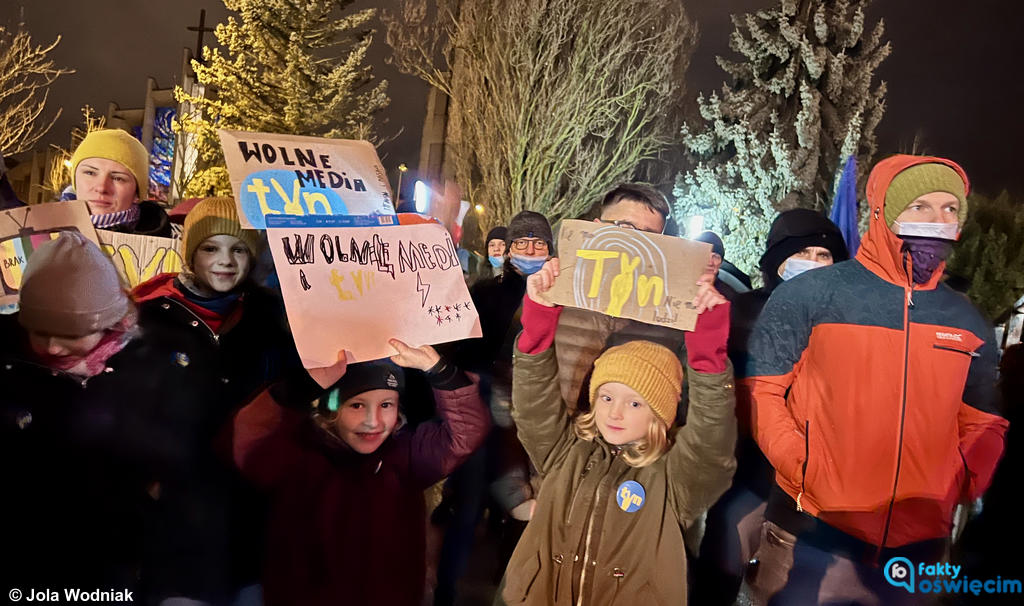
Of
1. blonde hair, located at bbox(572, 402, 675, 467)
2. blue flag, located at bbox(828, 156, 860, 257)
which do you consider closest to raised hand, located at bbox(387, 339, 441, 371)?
blonde hair, located at bbox(572, 402, 675, 467)

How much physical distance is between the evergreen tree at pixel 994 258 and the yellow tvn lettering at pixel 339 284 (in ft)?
54.2

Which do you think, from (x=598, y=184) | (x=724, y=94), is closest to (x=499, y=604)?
(x=598, y=184)

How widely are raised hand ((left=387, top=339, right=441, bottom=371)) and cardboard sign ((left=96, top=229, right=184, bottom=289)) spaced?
4.42 ft

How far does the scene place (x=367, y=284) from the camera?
2420 mm

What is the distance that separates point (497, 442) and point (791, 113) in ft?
56.0

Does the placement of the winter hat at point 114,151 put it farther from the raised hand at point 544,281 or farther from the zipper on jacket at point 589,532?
the zipper on jacket at point 589,532

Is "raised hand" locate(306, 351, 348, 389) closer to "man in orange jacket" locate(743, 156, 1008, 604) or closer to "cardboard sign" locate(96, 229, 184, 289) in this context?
"cardboard sign" locate(96, 229, 184, 289)

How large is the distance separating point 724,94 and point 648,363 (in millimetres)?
17532

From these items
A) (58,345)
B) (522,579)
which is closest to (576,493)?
(522,579)

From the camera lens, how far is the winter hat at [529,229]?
3.91m

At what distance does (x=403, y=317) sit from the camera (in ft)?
8.18

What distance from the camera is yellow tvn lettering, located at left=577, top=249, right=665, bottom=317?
2.23 metres

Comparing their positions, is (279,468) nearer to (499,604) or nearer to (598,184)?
(499,604)

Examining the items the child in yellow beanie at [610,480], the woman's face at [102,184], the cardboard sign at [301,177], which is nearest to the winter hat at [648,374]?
the child in yellow beanie at [610,480]
